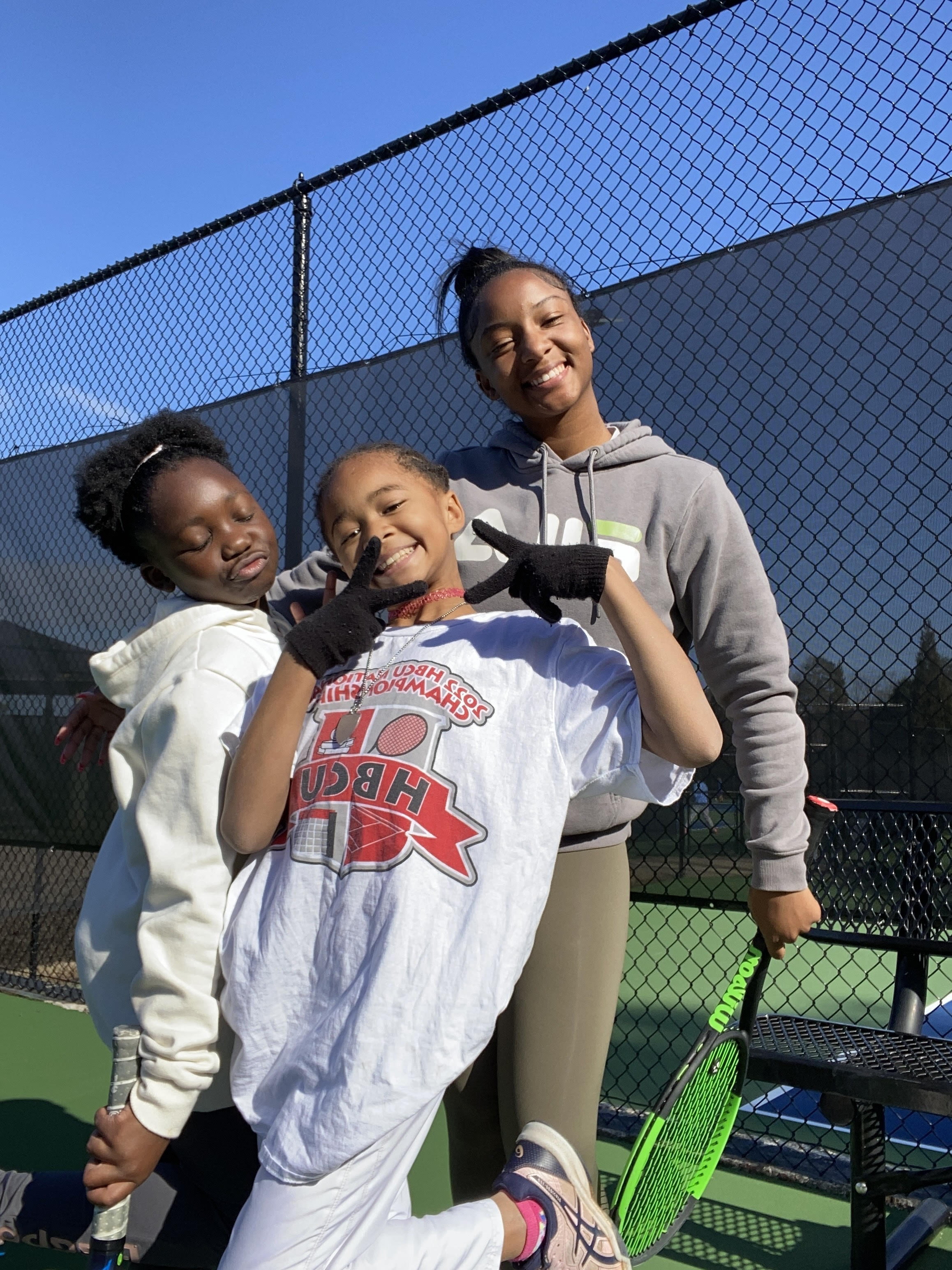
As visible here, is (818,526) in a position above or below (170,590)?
above

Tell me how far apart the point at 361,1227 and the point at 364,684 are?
0.65 metres

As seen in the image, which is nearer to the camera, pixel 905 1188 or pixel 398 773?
pixel 398 773

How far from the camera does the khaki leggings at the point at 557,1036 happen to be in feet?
4.42

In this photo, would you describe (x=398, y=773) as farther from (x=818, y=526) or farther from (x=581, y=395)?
(x=818, y=526)

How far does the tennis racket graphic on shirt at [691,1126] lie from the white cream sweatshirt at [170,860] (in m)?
0.60

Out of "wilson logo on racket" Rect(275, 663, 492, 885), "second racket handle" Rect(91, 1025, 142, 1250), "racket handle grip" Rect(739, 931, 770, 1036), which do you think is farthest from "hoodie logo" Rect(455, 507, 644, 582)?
"second racket handle" Rect(91, 1025, 142, 1250)

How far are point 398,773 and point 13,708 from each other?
3719 mm

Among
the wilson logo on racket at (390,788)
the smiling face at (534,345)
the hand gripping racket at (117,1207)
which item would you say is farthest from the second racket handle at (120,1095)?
the smiling face at (534,345)

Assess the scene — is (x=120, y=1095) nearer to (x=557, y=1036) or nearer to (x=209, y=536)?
(x=557, y=1036)

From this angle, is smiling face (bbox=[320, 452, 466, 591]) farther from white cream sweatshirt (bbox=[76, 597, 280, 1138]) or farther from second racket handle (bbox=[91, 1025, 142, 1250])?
second racket handle (bbox=[91, 1025, 142, 1250])

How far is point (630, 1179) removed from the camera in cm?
139

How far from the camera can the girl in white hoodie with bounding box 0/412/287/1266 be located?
129 centimetres

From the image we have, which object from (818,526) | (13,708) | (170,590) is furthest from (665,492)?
(13,708)

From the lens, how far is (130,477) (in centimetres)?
175
